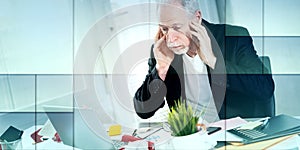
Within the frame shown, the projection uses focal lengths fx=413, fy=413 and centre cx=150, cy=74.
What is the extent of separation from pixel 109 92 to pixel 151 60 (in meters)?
0.34

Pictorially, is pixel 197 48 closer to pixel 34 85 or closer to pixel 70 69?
pixel 70 69

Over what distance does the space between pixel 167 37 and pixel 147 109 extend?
1.56 ft

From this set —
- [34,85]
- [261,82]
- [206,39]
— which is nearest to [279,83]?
[261,82]

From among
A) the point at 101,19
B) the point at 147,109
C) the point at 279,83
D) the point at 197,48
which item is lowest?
the point at 147,109

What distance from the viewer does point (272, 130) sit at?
272 centimetres

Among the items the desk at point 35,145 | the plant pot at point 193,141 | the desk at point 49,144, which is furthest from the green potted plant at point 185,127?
the desk at point 35,145

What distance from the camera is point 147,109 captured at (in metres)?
2.63

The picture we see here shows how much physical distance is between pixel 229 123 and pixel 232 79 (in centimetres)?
29

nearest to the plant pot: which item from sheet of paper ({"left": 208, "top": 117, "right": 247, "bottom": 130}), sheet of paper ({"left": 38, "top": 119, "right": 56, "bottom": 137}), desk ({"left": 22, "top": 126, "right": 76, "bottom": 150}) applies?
sheet of paper ({"left": 208, "top": 117, "right": 247, "bottom": 130})

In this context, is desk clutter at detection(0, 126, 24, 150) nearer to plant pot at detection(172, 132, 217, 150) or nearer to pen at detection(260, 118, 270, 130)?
plant pot at detection(172, 132, 217, 150)

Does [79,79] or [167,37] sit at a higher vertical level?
[167,37]

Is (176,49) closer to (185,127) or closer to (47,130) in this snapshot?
(185,127)

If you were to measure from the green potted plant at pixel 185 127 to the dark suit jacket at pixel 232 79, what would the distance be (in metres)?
0.07

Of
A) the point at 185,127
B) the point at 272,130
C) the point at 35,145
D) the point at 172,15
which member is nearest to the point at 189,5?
the point at 172,15
